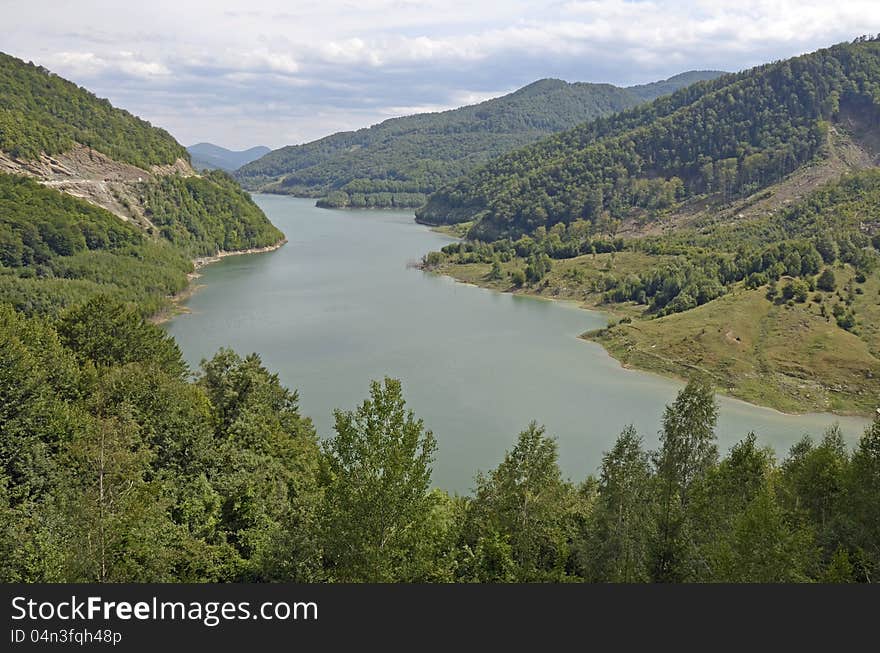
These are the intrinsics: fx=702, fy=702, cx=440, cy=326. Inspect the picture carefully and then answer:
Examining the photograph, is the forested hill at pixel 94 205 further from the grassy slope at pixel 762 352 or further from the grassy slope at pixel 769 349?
the grassy slope at pixel 769 349

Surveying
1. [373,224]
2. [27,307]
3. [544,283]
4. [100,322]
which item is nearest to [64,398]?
[100,322]

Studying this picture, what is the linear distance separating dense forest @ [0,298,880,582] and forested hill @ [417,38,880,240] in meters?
114

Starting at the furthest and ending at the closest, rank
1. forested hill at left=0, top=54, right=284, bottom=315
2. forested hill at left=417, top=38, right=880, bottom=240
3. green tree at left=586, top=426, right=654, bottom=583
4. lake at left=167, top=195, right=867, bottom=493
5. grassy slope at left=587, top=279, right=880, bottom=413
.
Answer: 1. forested hill at left=417, top=38, right=880, bottom=240
2. forested hill at left=0, top=54, right=284, bottom=315
3. grassy slope at left=587, top=279, right=880, bottom=413
4. lake at left=167, top=195, right=867, bottom=493
5. green tree at left=586, top=426, right=654, bottom=583

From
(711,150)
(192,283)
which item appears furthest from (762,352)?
(711,150)

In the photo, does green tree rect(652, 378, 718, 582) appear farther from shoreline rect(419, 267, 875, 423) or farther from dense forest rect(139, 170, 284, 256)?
dense forest rect(139, 170, 284, 256)

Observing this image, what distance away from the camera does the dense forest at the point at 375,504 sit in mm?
12023

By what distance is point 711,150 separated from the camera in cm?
14250

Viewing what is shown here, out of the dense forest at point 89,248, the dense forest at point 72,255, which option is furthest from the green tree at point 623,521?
the dense forest at point 72,255

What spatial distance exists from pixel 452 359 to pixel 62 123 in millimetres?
87491

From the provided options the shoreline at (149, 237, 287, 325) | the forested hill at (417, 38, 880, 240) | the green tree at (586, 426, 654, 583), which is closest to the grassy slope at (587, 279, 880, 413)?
the green tree at (586, 426, 654, 583)

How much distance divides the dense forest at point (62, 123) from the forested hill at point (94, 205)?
0.22 metres

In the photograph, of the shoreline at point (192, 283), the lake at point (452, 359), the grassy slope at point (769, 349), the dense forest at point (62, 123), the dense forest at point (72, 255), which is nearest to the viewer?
Answer: the lake at point (452, 359)

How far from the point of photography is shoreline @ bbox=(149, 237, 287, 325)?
6588 centimetres

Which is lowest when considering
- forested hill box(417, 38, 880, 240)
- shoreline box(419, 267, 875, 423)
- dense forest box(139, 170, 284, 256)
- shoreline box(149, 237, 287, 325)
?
shoreline box(419, 267, 875, 423)
